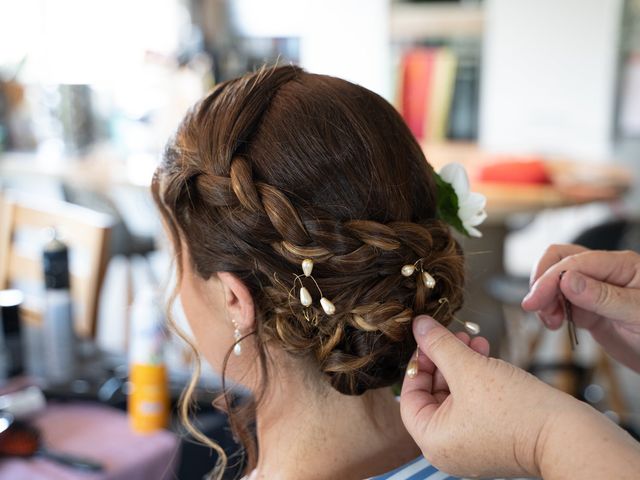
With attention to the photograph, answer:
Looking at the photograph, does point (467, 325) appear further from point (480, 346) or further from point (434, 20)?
point (434, 20)

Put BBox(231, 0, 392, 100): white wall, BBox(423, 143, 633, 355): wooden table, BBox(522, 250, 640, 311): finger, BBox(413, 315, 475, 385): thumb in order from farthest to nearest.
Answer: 1. BBox(231, 0, 392, 100): white wall
2. BBox(423, 143, 633, 355): wooden table
3. BBox(522, 250, 640, 311): finger
4. BBox(413, 315, 475, 385): thumb

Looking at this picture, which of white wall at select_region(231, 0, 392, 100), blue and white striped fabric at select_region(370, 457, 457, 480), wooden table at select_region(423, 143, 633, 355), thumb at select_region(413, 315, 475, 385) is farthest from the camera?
white wall at select_region(231, 0, 392, 100)

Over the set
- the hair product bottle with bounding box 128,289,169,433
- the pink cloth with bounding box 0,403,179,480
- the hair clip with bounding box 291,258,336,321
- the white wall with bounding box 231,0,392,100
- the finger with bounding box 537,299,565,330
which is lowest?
the pink cloth with bounding box 0,403,179,480

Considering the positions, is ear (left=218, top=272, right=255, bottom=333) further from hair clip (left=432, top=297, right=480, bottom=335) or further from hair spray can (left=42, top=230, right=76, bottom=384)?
hair spray can (left=42, top=230, right=76, bottom=384)

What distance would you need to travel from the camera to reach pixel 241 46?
407 cm

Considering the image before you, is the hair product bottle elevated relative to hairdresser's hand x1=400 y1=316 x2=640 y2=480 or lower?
lower

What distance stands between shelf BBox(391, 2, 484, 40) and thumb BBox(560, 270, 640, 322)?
9.52 ft

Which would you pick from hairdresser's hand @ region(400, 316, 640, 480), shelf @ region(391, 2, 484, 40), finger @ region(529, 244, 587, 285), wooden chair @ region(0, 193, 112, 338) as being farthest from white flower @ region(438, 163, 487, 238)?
shelf @ region(391, 2, 484, 40)

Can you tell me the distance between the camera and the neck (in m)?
0.81

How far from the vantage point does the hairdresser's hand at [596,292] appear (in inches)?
33.3

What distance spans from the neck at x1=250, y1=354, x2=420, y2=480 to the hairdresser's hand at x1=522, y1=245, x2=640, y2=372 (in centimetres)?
24

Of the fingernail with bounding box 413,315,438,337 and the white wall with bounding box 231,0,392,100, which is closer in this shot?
the fingernail with bounding box 413,315,438,337

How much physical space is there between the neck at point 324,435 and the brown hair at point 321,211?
0.04 metres

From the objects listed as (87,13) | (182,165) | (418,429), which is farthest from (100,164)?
(418,429)
